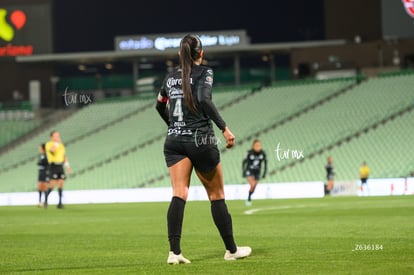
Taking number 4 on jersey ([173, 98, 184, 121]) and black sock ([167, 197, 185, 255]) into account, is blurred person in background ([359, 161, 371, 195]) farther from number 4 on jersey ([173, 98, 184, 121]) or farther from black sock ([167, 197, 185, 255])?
number 4 on jersey ([173, 98, 184, 121])

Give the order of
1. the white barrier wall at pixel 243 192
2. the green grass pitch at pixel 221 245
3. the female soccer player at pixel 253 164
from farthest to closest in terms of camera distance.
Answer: the white barrier wall at pixel 243 192 → the female soccer player at pixel 253 164 → the green grass pitch at pixel 221 245

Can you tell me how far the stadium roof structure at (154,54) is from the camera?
49656 millimetres

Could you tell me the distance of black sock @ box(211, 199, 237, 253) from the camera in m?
10.4

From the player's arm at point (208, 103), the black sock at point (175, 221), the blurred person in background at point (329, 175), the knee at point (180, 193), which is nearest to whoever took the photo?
the player's arm at point (208, 103)

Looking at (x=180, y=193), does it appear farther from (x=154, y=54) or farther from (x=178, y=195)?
(x=154, y=54)

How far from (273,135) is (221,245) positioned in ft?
98.1

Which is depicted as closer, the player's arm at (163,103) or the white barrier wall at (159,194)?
the player's arm at (163,103)

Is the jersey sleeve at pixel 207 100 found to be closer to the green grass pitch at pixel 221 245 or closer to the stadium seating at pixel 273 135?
the green grass pitch at pixel 221 245

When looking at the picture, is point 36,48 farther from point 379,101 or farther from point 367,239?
point 367,239

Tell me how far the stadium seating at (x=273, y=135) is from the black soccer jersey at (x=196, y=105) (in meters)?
25.2

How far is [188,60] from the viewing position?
10227 millimetres

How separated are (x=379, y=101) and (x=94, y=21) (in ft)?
58.2

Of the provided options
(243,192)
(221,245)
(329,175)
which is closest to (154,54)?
(243,192)

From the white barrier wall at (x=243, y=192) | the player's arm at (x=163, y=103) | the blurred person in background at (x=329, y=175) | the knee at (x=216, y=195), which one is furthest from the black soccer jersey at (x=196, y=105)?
the blurred person in background at (x=329, y=175)
